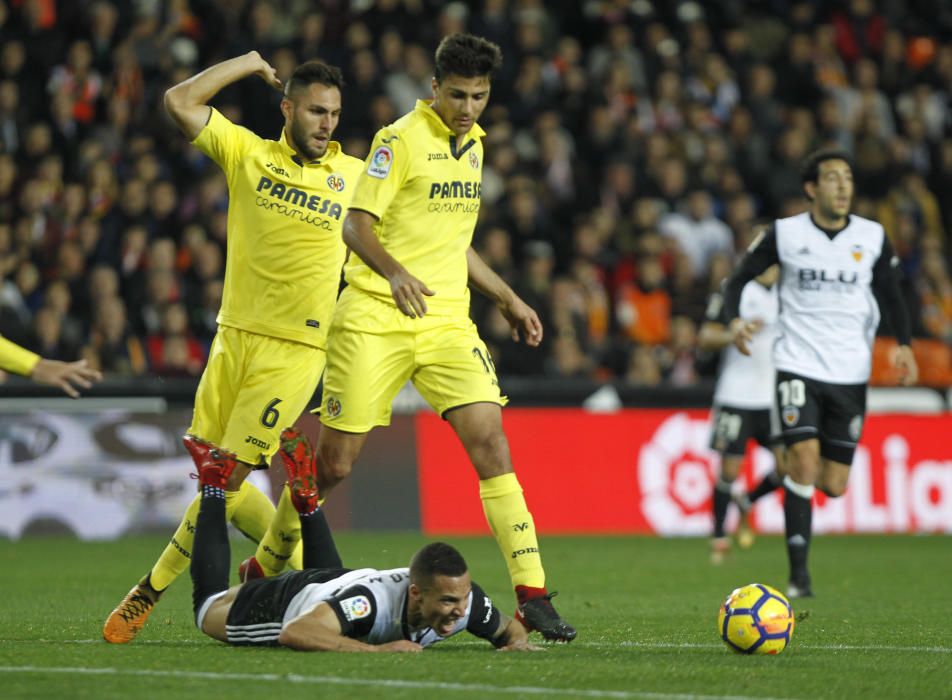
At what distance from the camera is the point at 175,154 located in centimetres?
1775

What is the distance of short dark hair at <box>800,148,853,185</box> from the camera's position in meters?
10.2

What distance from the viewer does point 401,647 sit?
263 inches

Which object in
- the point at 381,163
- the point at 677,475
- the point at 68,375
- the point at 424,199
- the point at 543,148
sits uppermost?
the point at 543,148

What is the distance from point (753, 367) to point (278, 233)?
685cm

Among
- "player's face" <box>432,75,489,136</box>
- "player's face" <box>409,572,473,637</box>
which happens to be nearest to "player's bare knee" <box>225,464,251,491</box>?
"player's face" <box>409,572,473,637</box>

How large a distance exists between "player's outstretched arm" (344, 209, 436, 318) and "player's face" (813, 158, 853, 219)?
11.8ft

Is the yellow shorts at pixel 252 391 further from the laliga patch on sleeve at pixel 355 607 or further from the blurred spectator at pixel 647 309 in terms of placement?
the blurred spectator at pixel 647 309

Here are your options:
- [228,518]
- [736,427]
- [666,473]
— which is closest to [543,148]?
[666,473]

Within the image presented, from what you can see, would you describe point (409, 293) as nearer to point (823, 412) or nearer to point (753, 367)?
point (823, 412)

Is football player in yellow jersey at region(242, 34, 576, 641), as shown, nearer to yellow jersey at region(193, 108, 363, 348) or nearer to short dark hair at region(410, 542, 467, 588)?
yellow jersey at region(193, 108, 363, 348)

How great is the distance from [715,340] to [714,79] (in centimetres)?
804

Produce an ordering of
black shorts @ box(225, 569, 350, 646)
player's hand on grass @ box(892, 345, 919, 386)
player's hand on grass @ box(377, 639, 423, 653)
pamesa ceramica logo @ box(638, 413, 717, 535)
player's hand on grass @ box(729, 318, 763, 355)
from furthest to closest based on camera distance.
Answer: pamesa ceramica logo @ box(638, 413, 717, 535) → player's hand on grass @ box(892, 345, 919, 386) → player's hand on grass @ box(729, 318, 763, 355) → black shorts @ box(225, 569, 350, 646) → player's hand on grass @ box(377, 639, 423, 653)

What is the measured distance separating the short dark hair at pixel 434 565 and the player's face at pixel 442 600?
0.02 metres

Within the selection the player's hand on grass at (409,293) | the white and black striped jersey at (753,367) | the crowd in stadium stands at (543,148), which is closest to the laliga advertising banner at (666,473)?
the crowd in stadium stands at (543,148)
